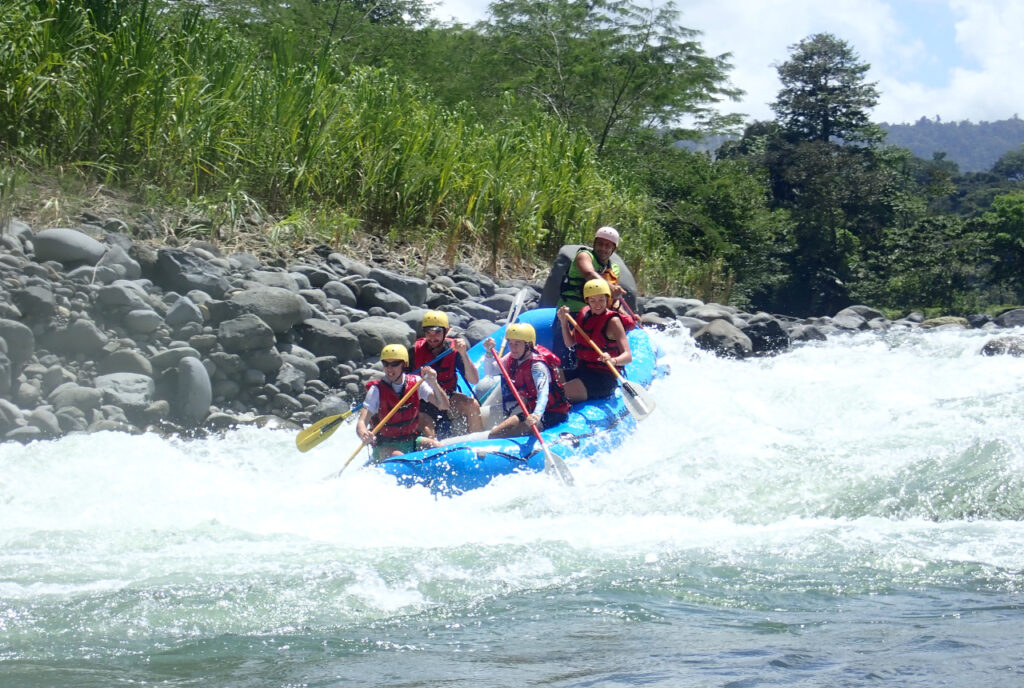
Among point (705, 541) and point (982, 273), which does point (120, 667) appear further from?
point (982, 273)

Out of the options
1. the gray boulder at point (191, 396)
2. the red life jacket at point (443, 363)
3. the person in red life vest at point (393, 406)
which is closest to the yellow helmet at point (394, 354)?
the person in red life vest at point (393, 406)

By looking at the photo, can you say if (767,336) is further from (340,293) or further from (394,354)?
(394,354)

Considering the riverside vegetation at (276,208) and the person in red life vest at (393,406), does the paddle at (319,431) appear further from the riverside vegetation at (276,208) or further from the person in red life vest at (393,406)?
the riverside vegetation at (276,208)

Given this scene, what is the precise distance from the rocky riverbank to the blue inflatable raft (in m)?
1.44

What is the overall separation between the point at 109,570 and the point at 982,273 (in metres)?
25.3

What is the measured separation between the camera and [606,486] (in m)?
5.95

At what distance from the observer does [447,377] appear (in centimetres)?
647

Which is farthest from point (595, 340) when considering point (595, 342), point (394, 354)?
point (394, 354)

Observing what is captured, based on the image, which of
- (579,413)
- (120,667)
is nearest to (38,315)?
(579,413)

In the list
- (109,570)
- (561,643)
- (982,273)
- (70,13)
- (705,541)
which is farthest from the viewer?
(982,273)

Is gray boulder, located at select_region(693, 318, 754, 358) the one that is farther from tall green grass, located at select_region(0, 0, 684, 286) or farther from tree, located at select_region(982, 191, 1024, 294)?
tree, located at select_region(982, 191, 1024, 294)

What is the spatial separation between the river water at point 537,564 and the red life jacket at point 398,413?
1.39 ft

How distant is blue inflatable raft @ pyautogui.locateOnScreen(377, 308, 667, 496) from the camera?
5.71 metres

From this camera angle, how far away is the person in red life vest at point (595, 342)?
23.0 ft
